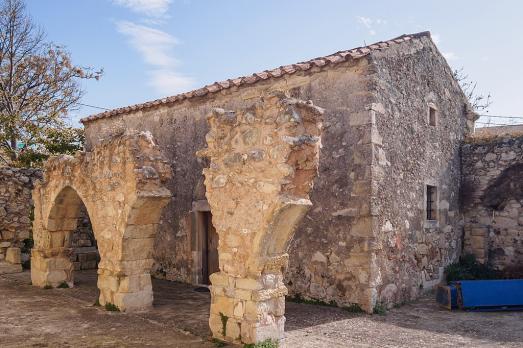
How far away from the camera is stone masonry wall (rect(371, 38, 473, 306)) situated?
23.9 ft

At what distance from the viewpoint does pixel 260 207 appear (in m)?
5.04

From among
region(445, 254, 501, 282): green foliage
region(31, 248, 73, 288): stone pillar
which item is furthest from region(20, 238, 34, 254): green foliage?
region(445, 254, 501, 282): green foliage

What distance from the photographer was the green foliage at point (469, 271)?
9.12 m

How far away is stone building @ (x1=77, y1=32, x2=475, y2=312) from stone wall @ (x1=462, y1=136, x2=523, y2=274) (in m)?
0.32

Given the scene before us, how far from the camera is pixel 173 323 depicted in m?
6.25

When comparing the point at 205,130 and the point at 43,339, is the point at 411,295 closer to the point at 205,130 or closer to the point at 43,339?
the point at 205,130

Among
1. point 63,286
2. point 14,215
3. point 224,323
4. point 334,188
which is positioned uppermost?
point 334,188

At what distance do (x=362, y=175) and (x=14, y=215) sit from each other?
859 centimetres

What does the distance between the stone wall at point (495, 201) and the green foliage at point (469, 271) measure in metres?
0.15

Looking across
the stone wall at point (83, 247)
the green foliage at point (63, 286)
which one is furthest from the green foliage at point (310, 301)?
the stone wall at point (83, 247)

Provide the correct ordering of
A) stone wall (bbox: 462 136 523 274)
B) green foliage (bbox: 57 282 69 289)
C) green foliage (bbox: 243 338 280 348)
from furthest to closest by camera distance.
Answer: stone wall (bbox: 462 136 523 274) < green foliage (bbox: 57 282 69 289) < green foliage (bbox: 243 338 280 348)

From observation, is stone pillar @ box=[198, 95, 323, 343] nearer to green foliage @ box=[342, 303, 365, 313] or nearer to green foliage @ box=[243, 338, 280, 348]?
green foliage @ box=[243, 338, 280, 348]

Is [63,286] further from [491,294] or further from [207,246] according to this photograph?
[491,294]

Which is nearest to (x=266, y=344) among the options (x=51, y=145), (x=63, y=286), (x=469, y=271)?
(x=63, y=286)
